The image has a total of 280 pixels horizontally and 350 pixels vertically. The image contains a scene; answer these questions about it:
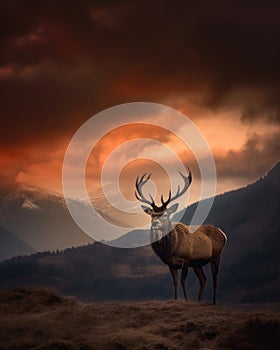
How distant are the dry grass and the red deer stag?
2937 mm

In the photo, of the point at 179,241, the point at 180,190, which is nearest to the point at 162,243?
the point at 179,241

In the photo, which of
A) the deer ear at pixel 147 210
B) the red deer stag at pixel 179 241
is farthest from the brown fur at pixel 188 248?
the deer ear at pixel 147 210

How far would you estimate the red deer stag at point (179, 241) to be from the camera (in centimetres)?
2444

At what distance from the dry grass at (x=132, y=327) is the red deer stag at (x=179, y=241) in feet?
9.64

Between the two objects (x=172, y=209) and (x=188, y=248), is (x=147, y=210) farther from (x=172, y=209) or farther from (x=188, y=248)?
(x=188, y=248)

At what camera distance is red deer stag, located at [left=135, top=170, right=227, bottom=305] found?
24.4 metres

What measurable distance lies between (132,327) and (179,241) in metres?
6.46

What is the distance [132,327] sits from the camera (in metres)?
19.4

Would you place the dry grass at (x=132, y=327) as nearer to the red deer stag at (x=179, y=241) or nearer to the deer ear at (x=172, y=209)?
the red deer stag at (x=179, y=241)

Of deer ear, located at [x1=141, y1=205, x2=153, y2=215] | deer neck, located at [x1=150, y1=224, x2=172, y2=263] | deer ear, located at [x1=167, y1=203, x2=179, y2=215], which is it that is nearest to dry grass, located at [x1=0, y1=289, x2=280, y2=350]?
deer neck, located at [x1=150, y1=224, x2=172, y2=263]

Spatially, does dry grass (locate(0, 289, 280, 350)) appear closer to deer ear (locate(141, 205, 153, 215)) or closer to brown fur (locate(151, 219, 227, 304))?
brown fur (locate(151, 219, 227, 304))

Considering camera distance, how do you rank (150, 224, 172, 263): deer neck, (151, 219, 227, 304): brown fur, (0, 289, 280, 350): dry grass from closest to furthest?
1. (0, 289, 280, 350): dry grass
2. (150, 224, 172, 263): deer neck
3. (151, 219, 227, 304): brown fur

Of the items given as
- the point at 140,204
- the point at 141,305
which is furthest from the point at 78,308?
the point at 140,204

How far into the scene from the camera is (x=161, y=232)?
24422 mm
